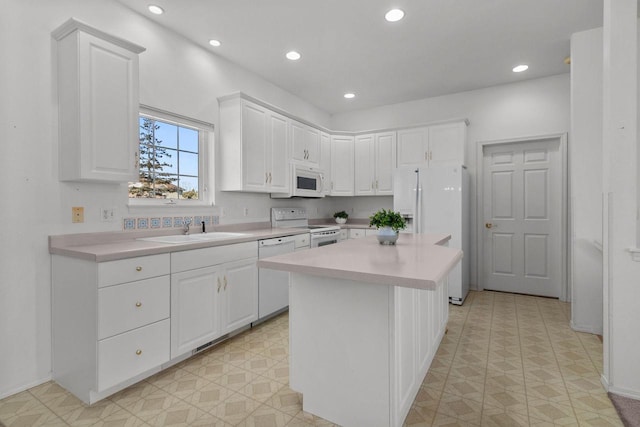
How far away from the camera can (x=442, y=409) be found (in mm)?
1844

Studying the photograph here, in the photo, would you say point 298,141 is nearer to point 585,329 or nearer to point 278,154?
point 278,154

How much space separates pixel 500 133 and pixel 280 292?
3544mm

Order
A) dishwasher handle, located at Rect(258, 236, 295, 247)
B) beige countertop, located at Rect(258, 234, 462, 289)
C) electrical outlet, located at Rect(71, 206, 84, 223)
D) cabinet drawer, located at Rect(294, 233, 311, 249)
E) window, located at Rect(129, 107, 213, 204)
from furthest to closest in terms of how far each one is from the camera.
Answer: cabinet drawer, located at Rect(294, 233, 311, 249) → dishwasher handle, located at Rect(258, 236, 295, 247) → window, located at Rect(129, 107, 213, 204) → electrical outlet, located at Rect(71, 206, 84, 223) → beige countertop, located at Rect(258, 234, 462, 289)

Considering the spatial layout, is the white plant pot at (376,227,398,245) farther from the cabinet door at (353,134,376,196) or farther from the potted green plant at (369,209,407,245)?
the cabinet door at (353,134,376,196)

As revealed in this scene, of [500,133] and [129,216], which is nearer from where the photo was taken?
[129,216]

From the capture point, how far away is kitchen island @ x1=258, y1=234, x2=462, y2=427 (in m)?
1.50

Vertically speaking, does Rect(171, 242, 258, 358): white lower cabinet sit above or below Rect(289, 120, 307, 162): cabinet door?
below

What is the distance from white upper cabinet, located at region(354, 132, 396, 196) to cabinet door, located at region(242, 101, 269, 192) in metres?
1.81

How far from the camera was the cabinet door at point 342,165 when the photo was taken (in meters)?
5.04

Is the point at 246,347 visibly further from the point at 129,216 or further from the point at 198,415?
the point at 129,216

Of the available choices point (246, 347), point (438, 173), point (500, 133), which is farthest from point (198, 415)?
point (500, 133)

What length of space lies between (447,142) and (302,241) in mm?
2347

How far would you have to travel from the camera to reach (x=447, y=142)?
4258mm

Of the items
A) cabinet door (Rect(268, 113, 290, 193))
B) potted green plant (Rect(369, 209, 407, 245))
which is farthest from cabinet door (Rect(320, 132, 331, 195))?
potted green plant (Rect(369, 209, 407, 245))
